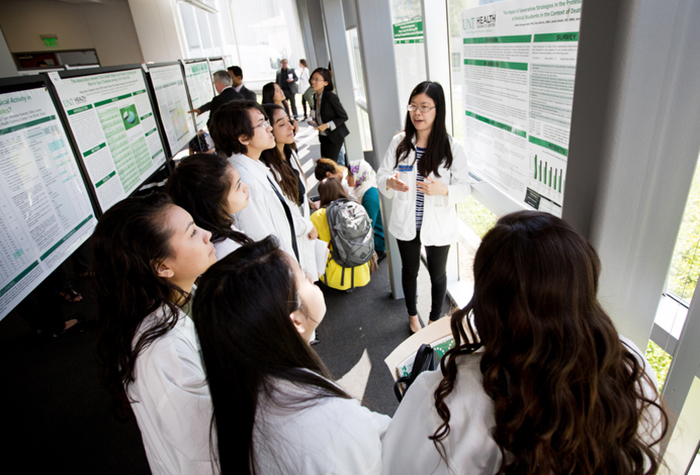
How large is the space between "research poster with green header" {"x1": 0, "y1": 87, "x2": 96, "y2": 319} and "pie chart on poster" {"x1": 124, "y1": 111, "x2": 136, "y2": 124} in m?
0.95

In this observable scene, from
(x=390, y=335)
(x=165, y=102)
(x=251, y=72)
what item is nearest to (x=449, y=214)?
(x=390, y=335)

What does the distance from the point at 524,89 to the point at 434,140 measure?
0.62 meters

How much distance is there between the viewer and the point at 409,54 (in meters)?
2.84

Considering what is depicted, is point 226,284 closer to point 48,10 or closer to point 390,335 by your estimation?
point 390,335

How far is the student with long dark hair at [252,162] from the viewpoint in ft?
7.14

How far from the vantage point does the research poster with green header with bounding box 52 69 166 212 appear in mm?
2375

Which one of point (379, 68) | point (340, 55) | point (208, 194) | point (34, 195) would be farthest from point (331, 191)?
point (340, 55)

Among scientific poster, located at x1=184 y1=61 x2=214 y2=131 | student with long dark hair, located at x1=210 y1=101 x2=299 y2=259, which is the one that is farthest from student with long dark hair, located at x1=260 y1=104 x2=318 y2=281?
scientific poster, located at x1=184 y1=61 x2=214 y2=131

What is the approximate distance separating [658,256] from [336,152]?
4.77 meters

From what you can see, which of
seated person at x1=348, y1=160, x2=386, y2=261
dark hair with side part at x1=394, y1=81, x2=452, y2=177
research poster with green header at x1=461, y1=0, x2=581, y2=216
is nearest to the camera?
research poster with green header at x1=461, y1=0, x2=581, y2=216

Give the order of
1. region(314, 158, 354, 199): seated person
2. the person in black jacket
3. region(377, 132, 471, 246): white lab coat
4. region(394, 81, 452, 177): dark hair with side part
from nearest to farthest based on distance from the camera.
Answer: region(394, 81, 452, 177): dark hair with side part
region(377, 132, 471, 246): white lab coat
region(314, 158, 354, 199): seated person
the person in black jacket

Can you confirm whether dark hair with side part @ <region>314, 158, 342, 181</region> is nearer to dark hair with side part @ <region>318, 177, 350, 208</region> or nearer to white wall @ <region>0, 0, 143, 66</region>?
dark hair with side part @ <region>318, 177, 350, 208</region>

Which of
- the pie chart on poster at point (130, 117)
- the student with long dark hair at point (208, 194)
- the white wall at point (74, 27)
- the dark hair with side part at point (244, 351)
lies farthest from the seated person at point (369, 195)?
the white wall at point (74, 27)

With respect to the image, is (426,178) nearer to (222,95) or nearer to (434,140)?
(434,140)
